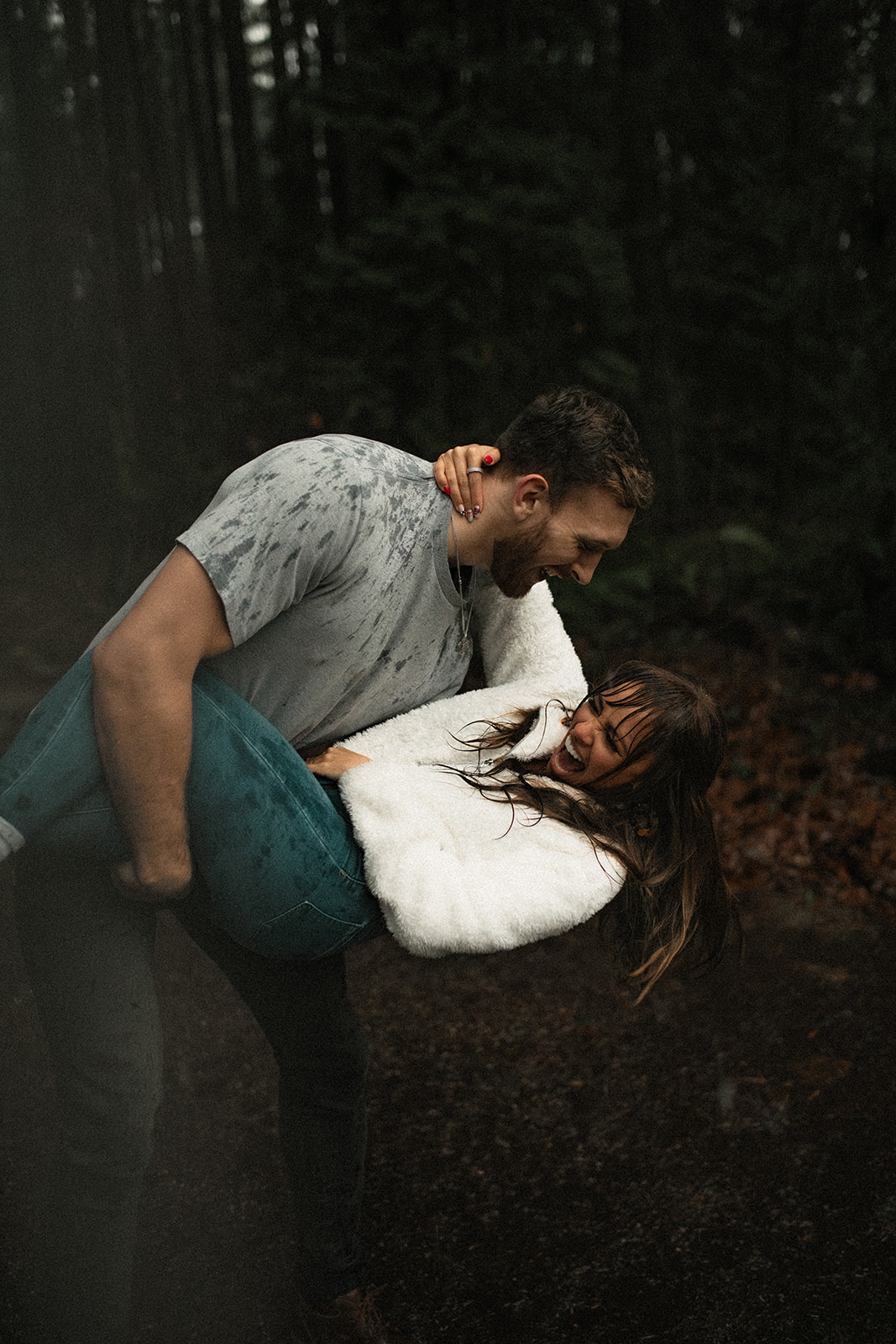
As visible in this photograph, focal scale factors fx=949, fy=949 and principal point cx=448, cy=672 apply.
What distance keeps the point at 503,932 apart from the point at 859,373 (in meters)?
5.42

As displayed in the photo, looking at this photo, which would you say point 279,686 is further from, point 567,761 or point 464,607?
point 567,761

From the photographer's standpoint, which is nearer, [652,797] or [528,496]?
[528,496]

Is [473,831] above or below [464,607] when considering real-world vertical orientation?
below

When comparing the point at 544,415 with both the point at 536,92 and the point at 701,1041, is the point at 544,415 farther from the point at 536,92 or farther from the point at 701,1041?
the point at 536,92

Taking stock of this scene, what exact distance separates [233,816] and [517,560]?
0.75m

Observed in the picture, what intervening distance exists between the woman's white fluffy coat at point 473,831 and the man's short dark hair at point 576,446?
283 mm

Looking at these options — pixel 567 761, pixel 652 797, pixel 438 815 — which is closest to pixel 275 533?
pixel 438 815

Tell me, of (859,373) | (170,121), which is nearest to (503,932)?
(170,121)

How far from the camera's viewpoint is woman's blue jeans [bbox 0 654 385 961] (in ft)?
5.22

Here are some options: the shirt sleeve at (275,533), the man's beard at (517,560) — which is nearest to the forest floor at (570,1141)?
the man's beard at (517,560)

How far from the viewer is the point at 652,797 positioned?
6.50 ft

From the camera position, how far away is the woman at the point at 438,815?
63.1 inches

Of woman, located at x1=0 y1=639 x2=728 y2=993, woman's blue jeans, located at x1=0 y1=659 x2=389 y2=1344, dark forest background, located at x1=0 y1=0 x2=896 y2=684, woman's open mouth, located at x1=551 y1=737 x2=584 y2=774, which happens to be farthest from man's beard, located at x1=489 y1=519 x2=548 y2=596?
dark forest background, located at x1=0 y1=0 x2=896 y2=684

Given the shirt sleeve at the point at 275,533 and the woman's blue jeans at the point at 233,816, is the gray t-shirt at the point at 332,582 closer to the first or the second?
the shirt sleeve at the point at 275,533
